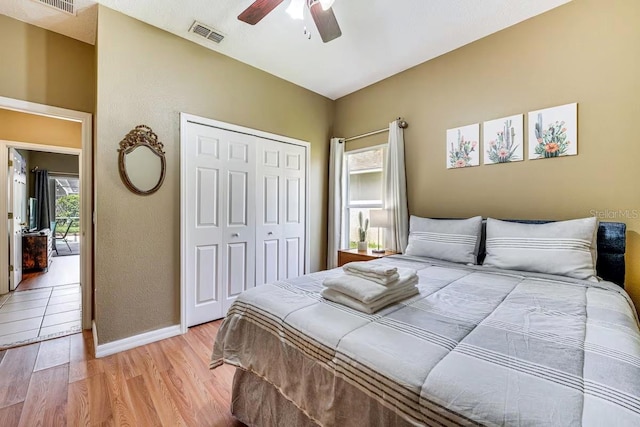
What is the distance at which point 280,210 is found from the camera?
3.46m

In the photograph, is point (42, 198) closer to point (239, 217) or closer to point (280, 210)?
point (239, 217)

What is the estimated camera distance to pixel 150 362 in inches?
82.9

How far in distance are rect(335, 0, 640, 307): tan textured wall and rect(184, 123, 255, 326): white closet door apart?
193cm

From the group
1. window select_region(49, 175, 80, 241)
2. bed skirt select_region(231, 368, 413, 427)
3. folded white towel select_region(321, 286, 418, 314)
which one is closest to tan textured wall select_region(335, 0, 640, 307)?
folded white towel select_region(321, 286, 418, 314)

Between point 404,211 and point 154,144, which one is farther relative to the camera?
point 404,211

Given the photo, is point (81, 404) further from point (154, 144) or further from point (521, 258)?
point (521, 258)

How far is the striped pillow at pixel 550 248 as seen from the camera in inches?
70.6

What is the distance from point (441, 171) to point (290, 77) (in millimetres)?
2140

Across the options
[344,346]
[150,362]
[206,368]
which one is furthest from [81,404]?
[344,346]

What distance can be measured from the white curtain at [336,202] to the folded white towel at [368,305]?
7.94ft

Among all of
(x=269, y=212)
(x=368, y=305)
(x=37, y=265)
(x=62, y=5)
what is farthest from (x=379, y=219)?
(x=37, y=265)

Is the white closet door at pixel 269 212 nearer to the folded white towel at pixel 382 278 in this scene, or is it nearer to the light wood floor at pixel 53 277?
the folded white towel at pixel 382 278

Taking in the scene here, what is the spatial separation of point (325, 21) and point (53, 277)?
18.4 ft

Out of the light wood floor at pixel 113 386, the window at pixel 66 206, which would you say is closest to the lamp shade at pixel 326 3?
the light wood floor at pixel 113 386
